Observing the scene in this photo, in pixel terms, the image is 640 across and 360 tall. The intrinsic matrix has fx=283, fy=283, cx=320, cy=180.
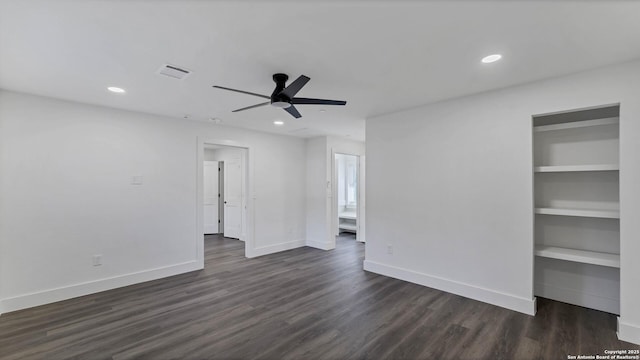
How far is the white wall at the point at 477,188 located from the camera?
256 cm

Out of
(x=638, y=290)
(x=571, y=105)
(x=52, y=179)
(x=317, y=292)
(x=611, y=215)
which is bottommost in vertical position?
(x=317, y=292)

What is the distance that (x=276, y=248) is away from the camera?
19.2 ft

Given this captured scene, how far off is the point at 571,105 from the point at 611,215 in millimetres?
1149

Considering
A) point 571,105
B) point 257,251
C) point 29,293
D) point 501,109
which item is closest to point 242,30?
point 501,109

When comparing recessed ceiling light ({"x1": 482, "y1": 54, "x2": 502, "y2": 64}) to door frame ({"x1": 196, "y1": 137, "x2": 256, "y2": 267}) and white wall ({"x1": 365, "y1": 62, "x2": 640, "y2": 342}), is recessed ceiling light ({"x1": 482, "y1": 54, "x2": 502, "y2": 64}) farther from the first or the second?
door frame ({"x1": 196, "y1": 137, "x2": 256, "y2": 267})

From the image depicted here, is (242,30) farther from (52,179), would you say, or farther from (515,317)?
(515,317)

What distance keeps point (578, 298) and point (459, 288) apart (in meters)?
1.23

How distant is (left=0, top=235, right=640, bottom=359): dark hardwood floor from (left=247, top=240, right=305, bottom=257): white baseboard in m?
1.44

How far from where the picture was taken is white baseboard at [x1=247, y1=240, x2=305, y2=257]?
5542 mm

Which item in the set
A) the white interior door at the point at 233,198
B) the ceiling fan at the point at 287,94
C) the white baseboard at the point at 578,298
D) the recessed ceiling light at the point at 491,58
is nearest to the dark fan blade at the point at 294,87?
the ceiling fan at the point at 287,94

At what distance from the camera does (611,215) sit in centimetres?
277

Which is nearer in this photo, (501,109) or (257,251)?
(501,109)

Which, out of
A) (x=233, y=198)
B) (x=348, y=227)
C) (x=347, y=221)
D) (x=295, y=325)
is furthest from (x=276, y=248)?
(x=295, y=325)

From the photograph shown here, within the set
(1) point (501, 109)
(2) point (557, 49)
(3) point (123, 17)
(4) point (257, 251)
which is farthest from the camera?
(4) point (257, 251)
